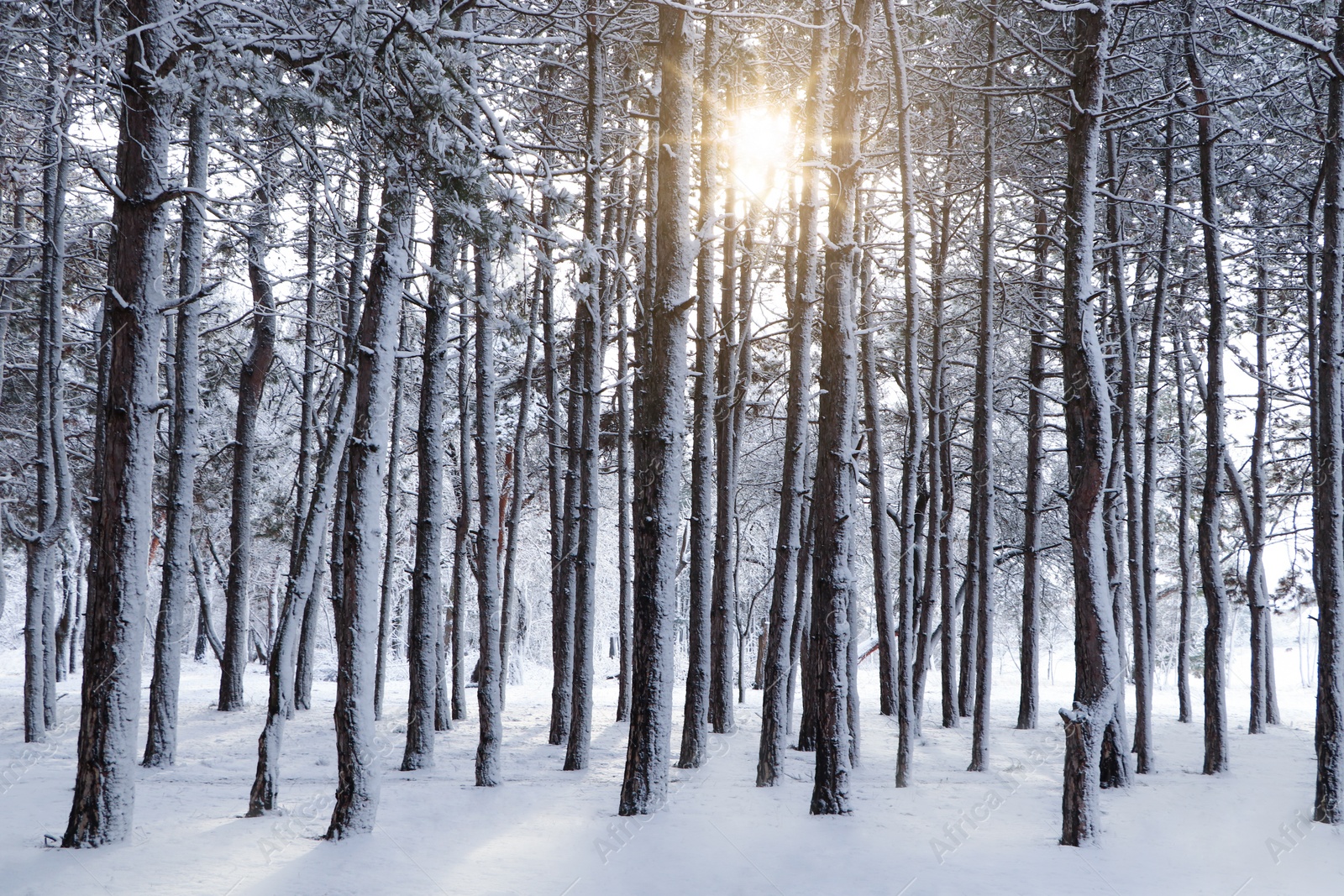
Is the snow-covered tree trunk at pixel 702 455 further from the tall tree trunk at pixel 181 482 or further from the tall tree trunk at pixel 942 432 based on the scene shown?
the tall tree trunk at pixel 181 482

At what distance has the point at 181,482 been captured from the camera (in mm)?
9938

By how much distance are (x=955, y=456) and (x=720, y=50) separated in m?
13.4

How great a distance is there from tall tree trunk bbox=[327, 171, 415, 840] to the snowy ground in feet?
1.32

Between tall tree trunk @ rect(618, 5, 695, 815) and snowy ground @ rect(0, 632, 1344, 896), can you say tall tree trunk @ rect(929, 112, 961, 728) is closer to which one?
snowy ground @ rect(0, 632, 1344, 896)

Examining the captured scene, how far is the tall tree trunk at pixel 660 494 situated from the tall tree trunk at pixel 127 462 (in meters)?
3.52

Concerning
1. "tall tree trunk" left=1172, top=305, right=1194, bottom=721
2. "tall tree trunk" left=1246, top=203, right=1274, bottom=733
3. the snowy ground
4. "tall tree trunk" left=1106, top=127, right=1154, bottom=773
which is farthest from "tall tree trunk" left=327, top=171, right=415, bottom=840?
"tall tree trunk" left=1172, top=305, right=1194, bottom=721

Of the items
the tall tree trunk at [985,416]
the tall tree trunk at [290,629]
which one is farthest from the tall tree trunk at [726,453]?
the tall tree trunk at [290,629]

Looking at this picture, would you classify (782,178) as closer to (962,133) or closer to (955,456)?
(962,133)

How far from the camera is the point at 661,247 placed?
739 centimetres

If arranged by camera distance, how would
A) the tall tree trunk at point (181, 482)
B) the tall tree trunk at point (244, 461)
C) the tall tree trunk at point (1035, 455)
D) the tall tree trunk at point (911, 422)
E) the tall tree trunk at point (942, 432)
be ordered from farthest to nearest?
the tall tree trunk at point (1035, 455) → the tall tree trunk at point (244, 461) → the tall tree trunk at point (942, 432) → the tall tree trunk at point (911, 422) → the tall tree trunk at point (181, 482)

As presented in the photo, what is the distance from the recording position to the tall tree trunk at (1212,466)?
37.0ft

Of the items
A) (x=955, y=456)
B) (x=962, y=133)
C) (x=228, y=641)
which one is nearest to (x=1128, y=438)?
(x=962, y=133)

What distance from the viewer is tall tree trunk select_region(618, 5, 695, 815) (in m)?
7.23

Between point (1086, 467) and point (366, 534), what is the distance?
225 inches
